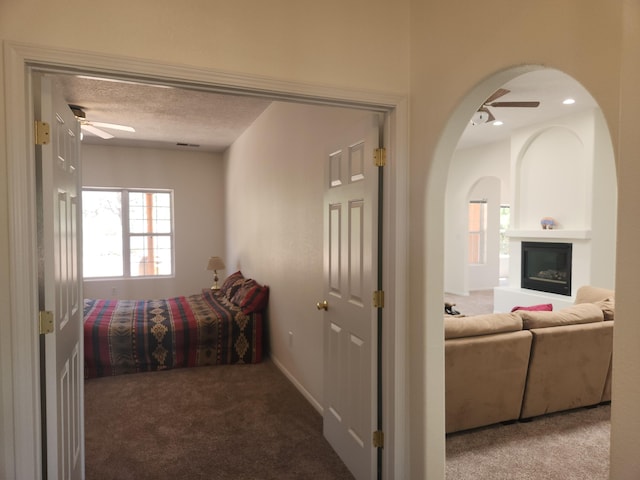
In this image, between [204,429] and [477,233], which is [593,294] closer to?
[204,429]

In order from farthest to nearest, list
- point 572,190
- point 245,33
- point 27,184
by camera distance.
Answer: point 572,190
point 245,33
point 27,184

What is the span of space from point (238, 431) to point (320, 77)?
8.30ft

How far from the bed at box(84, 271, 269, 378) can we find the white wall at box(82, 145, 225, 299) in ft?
7.70

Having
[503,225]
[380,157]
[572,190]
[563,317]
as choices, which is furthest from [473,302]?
[380,157]

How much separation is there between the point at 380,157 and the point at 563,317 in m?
2.10

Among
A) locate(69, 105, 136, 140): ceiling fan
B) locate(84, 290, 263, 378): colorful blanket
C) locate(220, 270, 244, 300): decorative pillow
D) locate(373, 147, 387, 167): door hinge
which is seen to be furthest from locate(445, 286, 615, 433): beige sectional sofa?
locate(69, 105, 136, 140): ceiling fan

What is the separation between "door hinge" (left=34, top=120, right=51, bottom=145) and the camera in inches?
63.3

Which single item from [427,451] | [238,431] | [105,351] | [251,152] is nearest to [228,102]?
[251,152]

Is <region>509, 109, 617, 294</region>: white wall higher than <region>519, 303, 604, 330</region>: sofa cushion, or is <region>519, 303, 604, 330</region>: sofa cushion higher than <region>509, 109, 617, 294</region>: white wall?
<region>509, 109, 617, 294</region>: white wall

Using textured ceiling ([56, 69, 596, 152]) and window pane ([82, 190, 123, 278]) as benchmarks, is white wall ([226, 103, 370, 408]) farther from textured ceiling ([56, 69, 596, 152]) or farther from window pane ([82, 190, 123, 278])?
window pane ([82, 190, 123, 278])

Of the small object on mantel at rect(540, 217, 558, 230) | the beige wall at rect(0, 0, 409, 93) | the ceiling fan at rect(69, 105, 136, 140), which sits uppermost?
the ceiling fan at rect(69, 105, 136, 140)

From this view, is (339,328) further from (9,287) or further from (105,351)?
(105,351)

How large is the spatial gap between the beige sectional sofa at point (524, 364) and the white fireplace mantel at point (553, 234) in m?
2.32

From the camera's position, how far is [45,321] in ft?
5.41
